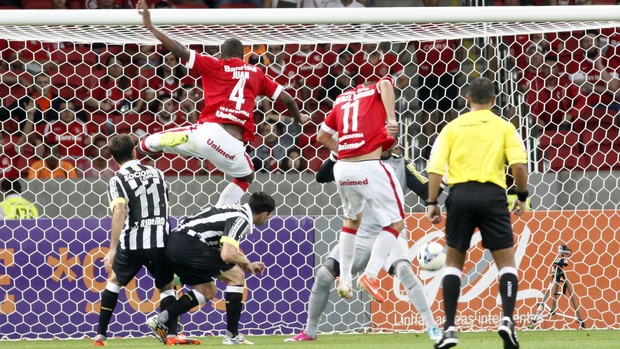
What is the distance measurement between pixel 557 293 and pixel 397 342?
7.56 ft

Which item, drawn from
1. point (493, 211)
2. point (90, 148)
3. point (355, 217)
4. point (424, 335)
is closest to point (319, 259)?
point (424, 335)

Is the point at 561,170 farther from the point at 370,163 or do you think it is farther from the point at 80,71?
the point at 80,71

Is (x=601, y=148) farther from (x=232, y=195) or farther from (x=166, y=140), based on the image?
(x=166, y=140)

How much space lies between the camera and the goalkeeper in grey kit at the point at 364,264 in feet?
27.2

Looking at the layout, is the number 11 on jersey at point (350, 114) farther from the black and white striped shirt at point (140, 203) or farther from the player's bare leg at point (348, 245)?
the black and white striped shirt at point (140, 203)

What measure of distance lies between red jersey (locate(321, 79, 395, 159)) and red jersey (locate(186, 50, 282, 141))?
74 cm

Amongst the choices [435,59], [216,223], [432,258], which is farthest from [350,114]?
[435,59]

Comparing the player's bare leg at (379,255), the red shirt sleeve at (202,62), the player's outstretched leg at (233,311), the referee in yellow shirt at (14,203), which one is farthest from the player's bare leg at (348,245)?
the referee in yellow shirt at (14,203)

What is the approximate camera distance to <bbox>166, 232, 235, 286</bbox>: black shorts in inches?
325

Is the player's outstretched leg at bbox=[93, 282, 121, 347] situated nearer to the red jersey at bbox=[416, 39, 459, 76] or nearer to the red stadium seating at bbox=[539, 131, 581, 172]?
the red jersey at bbox=[416, 39, 459, 76]

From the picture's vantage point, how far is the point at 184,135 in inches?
332

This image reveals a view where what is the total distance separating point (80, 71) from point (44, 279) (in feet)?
7.74

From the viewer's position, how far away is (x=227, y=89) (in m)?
8.53

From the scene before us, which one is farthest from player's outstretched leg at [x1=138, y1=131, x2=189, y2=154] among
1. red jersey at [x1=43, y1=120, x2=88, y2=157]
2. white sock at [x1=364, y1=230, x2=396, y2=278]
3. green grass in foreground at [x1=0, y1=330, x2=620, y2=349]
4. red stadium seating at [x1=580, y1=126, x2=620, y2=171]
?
red stadium seating at [x1=580, y1=126, x2=620, y2=171]
